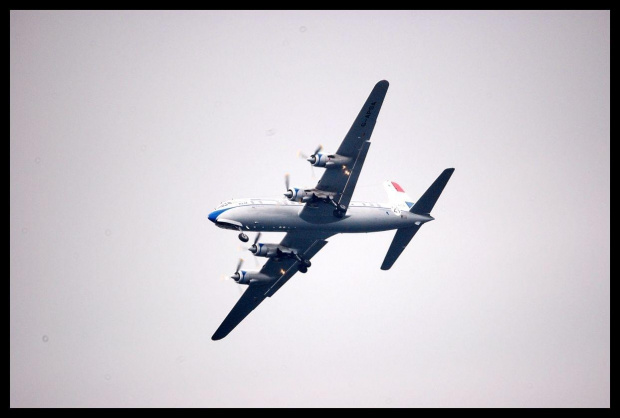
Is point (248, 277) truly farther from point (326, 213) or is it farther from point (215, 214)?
point (215, 214)

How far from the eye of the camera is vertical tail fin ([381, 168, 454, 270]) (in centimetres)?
7012

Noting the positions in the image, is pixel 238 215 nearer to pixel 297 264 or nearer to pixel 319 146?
pixel 319 146

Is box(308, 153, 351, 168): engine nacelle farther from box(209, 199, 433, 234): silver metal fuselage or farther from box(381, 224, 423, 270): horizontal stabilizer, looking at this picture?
box(381, 224, 423, 270): horizontal stabilizer

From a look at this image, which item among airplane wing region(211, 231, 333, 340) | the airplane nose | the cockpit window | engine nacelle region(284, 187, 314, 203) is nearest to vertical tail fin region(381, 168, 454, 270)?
airplane wing region(211, 231, 333, 340)

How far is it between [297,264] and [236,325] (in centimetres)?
930

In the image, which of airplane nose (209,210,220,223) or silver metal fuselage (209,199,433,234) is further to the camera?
silver metal fuselage (209,199,433,234)

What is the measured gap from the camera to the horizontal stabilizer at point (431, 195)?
2739 inches

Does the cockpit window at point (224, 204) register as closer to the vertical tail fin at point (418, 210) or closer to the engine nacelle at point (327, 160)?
the engine nacelle at point (327, 160)

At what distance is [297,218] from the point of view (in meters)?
68.7

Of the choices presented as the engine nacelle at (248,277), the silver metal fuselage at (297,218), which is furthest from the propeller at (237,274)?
the silver metal fuselage at (297,218)

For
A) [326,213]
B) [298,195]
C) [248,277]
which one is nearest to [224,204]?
[298,195]

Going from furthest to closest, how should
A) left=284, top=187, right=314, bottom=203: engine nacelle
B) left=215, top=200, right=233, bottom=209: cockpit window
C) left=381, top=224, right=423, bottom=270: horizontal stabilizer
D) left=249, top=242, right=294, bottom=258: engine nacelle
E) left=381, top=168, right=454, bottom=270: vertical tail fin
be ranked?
left=249, top=242, right=294, bottom=258: engine nacelle, left=381, top=224, right=423, bottom=270: horizontal stabilizer, left=381, top=168, right=454, bottom=270: vertical tail fin, left=284, top=187, right=314, bottom=203: engine nacelle, left=215, top=200, right=233, bottom=209: cockpit window

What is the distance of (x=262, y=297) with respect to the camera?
80.8 m
